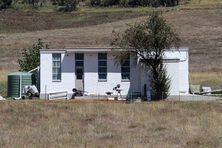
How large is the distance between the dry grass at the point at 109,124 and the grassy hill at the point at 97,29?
22.9 metres

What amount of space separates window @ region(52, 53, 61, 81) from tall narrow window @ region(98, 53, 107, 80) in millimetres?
2713

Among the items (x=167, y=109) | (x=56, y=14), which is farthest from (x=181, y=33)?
(x=167, y=109)

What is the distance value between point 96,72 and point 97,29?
51437 millimetres

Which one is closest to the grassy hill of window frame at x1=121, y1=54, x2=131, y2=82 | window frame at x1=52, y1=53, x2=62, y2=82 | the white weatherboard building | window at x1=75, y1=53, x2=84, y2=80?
the white weatherboard building

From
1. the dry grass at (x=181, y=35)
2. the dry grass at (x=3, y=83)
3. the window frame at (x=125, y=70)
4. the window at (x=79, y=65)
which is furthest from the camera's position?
the dry grass at (x=181, y=35)

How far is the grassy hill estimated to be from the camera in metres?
75.7

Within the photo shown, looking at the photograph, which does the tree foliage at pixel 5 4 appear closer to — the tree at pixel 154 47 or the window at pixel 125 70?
the window at pixel 125 70

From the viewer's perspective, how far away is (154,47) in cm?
4478

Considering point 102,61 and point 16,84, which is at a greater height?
point 102,61

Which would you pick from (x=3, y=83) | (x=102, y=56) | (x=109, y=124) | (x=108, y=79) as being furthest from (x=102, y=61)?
(x=109, y=124)

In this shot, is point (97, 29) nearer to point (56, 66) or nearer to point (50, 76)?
point (56, 66)

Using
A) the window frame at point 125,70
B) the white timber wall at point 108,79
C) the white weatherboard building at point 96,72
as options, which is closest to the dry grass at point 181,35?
the white weatherboard building at point 96,72

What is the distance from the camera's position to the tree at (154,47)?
145 ft

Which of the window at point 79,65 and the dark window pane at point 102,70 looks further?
the window at point 79,65
